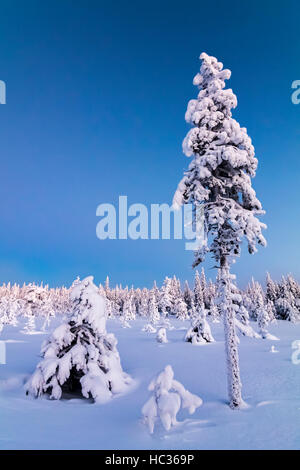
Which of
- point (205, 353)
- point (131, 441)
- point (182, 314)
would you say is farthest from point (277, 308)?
point (131, 441)

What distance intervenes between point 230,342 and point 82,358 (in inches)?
272

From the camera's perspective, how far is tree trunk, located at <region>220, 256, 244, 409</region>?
10.0m

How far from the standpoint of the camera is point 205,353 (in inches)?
831

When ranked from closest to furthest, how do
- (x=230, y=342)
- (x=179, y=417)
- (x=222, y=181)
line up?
(x=179, y=417) → (x=230, y=342) → (x=222, y=181)

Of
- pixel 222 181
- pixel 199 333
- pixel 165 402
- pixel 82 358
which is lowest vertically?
pixel 199 333

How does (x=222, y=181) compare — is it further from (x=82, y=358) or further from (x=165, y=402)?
(x=82, y=358)

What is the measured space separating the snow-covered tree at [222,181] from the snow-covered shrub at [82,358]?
5867 millimetres

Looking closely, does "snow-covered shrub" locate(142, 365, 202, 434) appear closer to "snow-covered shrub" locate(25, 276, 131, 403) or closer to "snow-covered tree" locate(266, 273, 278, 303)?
"snow-covered shrub" locate(25, 276, 131, 403)

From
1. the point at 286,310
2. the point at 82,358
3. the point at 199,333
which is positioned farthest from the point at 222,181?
the point at 286,310

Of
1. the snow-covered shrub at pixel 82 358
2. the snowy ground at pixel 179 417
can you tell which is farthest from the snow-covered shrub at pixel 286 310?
the snow-covered shrub at pixel 82 358

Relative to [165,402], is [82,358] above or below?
below

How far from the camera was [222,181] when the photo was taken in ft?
37.3

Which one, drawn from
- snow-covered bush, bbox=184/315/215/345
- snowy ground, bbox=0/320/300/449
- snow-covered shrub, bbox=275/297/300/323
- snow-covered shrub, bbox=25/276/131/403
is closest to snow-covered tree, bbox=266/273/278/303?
snow-covered shrub, bbox=275/297/300/323
